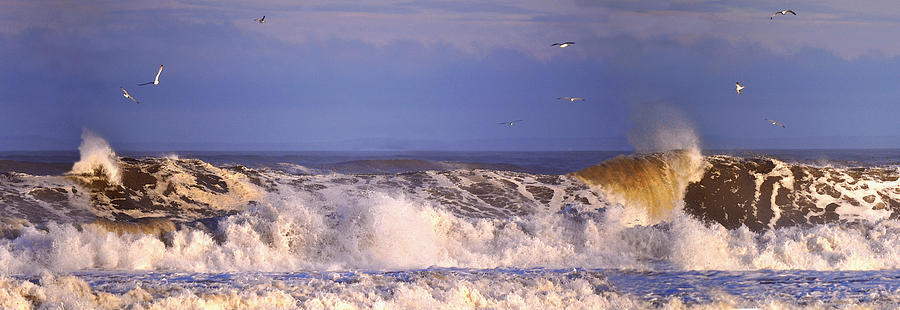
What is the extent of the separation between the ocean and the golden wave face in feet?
0.11

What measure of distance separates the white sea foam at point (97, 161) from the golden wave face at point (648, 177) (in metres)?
6.54

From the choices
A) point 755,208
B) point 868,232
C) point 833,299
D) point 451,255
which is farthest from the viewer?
point 755,208

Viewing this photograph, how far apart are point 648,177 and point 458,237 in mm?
3599

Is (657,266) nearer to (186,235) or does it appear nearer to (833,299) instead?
(833,299)

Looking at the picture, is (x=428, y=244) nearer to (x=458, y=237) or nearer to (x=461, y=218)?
(x=458, y=237)

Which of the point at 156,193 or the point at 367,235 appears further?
the point at 156,193

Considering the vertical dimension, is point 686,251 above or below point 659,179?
below

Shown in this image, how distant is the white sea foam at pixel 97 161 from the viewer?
11.5 metres

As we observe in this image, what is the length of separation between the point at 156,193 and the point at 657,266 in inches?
264

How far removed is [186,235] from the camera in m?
8.17

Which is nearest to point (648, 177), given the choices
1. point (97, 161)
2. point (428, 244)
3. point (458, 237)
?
point (458, 237)

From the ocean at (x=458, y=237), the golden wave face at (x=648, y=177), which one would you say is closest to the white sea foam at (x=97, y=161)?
the ocean at (x=458, y=237)

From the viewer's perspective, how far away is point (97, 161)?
11.7 metres

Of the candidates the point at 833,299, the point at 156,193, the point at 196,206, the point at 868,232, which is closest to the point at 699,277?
the point at 833,299
